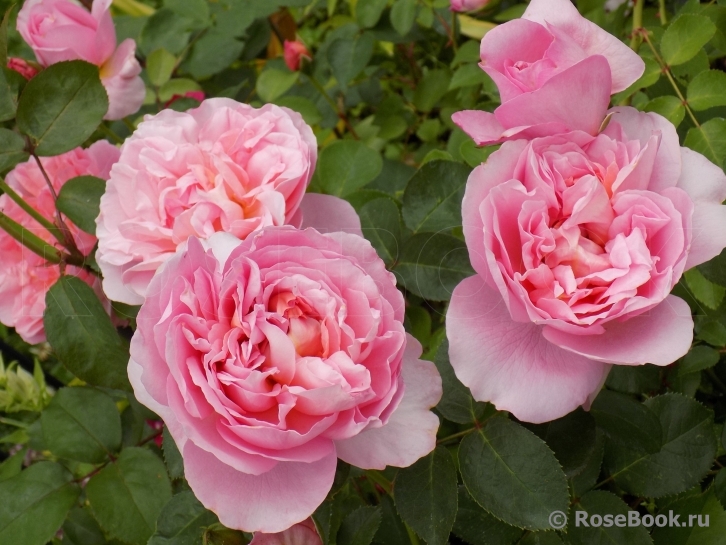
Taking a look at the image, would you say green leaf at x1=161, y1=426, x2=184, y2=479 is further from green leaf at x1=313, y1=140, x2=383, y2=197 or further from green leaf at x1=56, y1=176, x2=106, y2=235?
green leaf at x1=313, y1=140, x2=383, y2=197

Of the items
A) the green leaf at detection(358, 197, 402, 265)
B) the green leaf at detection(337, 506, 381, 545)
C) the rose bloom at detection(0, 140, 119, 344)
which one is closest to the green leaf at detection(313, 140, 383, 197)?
the green leaf at detection(358, 197, 402, 265)

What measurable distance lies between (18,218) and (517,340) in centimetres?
48

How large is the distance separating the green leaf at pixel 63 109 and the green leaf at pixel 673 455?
1.77 feet

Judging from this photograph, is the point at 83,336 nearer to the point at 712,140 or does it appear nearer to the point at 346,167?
the point at 346,167

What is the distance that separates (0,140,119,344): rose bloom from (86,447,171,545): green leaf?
16 centimetres

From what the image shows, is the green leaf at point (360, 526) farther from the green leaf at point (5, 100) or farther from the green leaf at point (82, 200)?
the green leaf at point (5, 100)

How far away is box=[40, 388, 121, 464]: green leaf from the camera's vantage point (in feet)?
1.98

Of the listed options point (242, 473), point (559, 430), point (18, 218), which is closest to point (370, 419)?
point (242, 473)

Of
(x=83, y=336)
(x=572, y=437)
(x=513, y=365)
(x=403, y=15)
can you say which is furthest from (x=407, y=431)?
(x=403, y=15)

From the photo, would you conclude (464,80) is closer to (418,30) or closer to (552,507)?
(418,30)

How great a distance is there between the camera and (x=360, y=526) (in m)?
0.53

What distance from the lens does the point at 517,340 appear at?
423 mm

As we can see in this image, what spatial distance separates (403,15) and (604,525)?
0.65 m

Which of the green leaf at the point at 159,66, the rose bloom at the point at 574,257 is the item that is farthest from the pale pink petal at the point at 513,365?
the green leaf at the point at 159,66
